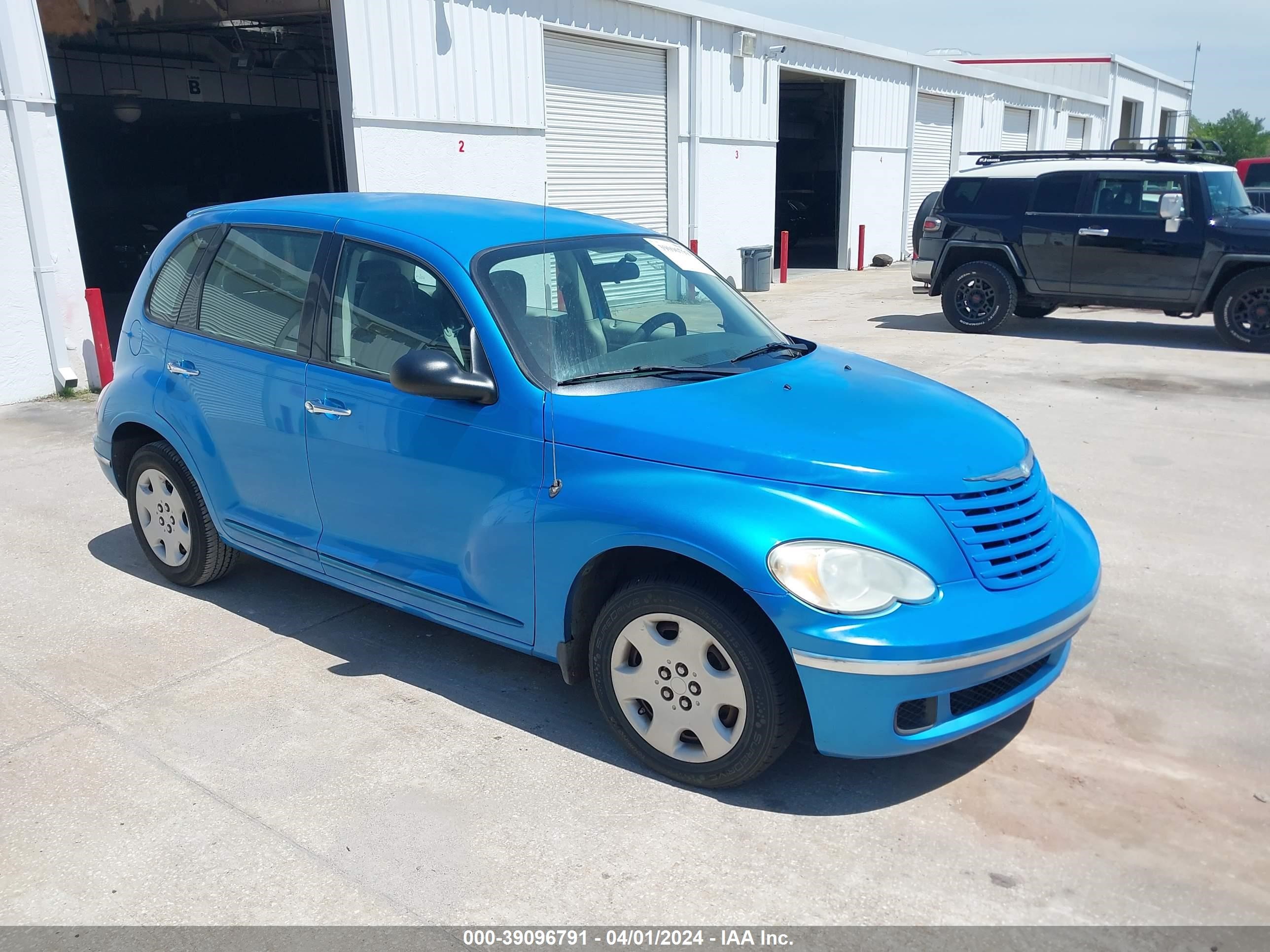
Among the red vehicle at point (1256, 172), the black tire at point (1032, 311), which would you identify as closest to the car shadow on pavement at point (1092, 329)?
the black tire at point (1032, 311)

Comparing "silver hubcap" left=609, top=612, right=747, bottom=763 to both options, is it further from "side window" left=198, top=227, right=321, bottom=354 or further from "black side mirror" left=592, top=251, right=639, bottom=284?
"side window" left=198, top=227, right=321, bottom=354

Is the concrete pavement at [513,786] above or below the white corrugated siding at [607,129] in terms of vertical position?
below

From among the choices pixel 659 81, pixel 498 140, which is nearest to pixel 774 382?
pixel 498 140

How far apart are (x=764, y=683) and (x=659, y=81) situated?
15.6 m

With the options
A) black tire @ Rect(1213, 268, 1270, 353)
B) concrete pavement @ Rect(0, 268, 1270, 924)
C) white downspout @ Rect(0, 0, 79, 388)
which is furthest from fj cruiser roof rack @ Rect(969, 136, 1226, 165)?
white downspout @ Rect(0, 0, 79, 388)

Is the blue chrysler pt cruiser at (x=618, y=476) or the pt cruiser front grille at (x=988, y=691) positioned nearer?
the blue chrysler pt cruiser at (x=618, y=476)

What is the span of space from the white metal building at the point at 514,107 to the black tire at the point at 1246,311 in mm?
8636

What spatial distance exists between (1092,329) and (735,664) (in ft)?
40.0

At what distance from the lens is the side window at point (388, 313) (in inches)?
152

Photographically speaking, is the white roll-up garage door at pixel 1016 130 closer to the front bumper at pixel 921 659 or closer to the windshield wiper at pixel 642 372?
the windshield wiper at pixel 642 372

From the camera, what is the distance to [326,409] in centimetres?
410

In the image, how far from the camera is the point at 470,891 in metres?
2.95

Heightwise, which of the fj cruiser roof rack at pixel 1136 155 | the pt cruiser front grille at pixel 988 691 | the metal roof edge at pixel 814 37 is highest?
the metal roof edge at pixel 814 37

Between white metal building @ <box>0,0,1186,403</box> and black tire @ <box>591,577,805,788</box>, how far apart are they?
26.9ft
